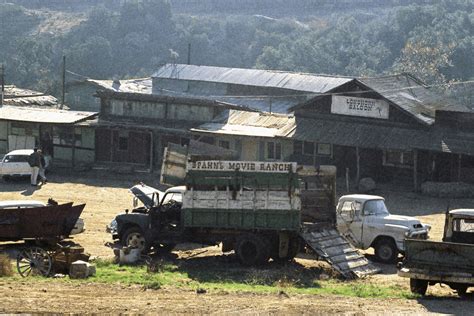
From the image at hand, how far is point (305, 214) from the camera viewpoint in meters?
30.2

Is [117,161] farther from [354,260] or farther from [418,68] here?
[418,68]

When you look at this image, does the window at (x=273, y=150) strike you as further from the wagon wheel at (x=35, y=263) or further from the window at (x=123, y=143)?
the wagon wheel at (x=35, y=263)

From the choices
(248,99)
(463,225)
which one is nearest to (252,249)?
(463,225)

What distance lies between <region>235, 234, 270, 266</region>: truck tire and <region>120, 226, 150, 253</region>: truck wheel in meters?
2.77

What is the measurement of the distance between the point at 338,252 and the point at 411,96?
2264cm

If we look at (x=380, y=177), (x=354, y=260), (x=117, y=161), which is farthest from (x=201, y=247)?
(x=117, y=161)

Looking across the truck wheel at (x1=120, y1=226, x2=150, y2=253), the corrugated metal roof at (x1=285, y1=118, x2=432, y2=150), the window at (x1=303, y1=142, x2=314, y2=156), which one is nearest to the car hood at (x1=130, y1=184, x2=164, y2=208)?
the truck wheel at (x1=120, y1=226, x2=150, y2=253)

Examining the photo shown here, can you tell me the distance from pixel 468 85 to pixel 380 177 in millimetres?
58230

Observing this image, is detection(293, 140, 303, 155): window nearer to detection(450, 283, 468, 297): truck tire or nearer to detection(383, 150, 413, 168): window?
detection(383, 150, 413, 168): window

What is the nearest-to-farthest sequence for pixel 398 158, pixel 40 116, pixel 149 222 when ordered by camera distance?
1. pixel 149 222
2. pixel 398 158
3. pixel 40 116

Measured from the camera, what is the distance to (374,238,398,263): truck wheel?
29859mm

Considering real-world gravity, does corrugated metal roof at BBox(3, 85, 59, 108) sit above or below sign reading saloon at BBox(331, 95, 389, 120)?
above

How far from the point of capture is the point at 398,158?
46562 millimetres

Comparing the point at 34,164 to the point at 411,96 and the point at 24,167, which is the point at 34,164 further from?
the point at 411,96
